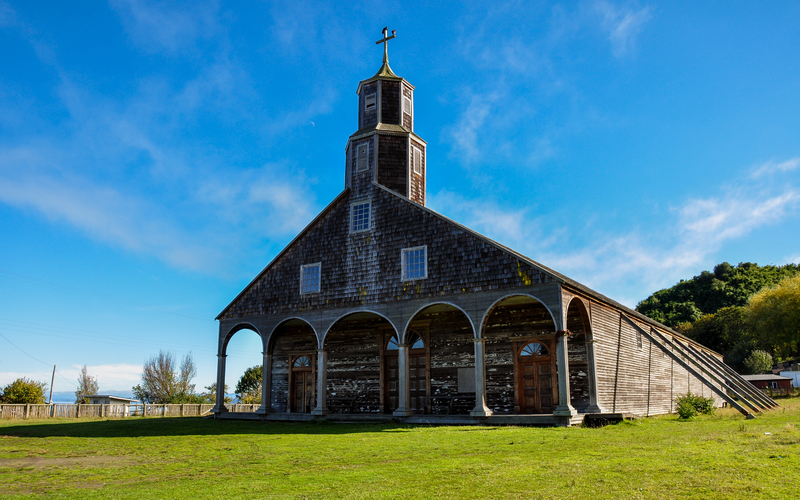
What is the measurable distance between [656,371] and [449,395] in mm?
10170

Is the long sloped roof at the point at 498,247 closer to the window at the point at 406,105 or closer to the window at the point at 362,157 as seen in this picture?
the window at the point at 362,157

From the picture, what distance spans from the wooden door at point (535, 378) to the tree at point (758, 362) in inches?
2064

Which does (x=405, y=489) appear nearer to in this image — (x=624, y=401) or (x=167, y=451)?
(x=167, y=451)

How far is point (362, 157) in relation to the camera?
82.9 ft

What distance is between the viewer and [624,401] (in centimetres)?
2211

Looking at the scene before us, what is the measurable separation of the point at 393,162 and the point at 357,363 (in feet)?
28.9

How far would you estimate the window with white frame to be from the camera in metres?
26.1

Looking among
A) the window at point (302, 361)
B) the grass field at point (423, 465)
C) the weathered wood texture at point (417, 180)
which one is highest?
the weathered wood texture at point (417, 180)

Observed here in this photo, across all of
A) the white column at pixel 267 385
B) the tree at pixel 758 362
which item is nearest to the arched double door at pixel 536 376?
the white column at pixel 267 385

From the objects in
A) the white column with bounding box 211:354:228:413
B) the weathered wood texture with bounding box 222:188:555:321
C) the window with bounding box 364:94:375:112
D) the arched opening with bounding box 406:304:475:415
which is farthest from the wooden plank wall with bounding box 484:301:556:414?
the white column with bounding box 211:354:228:413

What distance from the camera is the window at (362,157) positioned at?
2509cm

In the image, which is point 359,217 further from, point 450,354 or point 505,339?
point 505,339

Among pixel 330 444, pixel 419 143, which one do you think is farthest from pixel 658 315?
pixel 330 444

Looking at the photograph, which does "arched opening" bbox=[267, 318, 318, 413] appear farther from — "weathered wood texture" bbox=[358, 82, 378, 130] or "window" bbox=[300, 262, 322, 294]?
"weathered wood texture" bbox=[358, 82, 378, 130]
